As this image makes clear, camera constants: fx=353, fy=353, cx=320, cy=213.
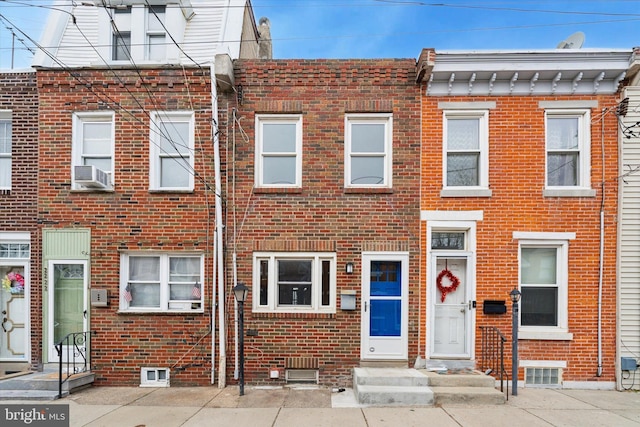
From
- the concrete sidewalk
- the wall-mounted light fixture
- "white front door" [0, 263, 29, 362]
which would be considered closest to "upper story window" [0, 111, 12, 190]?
"white front door" [0, 263, 29, 362]

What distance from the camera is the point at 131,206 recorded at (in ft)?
23.2

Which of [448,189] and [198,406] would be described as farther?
[448,189]

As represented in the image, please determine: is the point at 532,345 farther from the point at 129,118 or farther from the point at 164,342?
the point at 129,118

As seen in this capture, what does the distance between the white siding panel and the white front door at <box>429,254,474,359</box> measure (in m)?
2.87

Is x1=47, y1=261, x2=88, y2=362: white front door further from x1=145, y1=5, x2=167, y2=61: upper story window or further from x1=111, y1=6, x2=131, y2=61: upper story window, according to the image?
x1=145, y1=5, x2=167, y2=61: upper story window

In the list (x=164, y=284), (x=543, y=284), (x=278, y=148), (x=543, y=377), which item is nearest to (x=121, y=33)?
(x=278, y=148)

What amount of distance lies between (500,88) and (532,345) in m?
5.08

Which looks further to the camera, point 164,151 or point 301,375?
point 164,151

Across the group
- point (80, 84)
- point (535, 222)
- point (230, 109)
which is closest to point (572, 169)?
point (535, 222)

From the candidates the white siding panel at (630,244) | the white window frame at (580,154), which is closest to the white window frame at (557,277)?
the white window frame at (580,154)

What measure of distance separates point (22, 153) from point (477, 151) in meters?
9.28

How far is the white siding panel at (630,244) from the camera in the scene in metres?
6.77

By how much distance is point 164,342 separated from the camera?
6926 mm

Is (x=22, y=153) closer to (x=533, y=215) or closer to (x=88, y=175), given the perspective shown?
(x=88, y=175)
